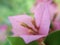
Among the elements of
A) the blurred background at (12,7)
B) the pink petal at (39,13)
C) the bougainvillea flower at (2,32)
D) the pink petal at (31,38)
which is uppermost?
the pink petal at (39,13)

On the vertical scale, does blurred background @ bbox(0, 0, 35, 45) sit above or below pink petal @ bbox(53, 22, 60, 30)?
below

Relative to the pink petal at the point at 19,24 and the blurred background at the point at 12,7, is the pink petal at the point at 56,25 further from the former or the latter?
the blurred background at the point at 12,7

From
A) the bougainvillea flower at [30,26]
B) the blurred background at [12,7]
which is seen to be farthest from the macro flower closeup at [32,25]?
the blurred background at [12,7]

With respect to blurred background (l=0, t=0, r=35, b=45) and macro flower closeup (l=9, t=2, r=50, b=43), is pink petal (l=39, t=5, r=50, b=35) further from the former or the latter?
blurred background (l=0, t=0, r=35, b=45)

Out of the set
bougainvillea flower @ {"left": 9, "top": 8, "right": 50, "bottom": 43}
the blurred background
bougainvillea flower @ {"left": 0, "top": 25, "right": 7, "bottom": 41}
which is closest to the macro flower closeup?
bougainvillea flower @ {"left": 9, "top": 8, "right": 50, "bottom": 43}

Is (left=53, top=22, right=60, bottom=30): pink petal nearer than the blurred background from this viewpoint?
Yes

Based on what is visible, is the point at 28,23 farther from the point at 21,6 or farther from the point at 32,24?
the point at 21,6

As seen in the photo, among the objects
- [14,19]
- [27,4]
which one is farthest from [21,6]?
[14,19]

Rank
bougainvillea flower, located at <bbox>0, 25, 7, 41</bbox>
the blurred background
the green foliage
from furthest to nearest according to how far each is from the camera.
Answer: the blurred background
bougainvillea flower, located at <bbox>0, 25, 7, 41</bbox>
the green foliage
